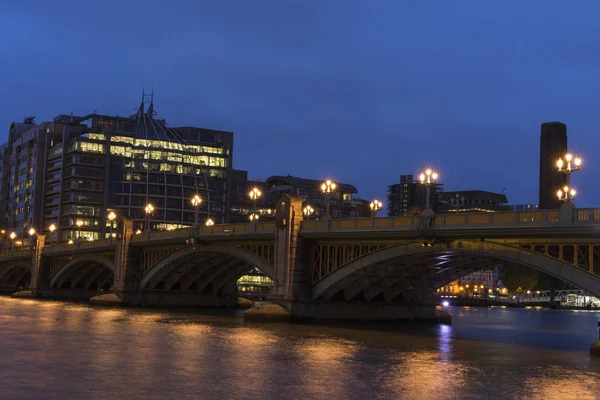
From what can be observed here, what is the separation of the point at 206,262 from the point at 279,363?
56.7 m

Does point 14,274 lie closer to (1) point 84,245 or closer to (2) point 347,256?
(1) point 84,245

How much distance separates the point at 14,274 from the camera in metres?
168

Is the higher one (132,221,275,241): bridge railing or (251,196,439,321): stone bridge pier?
(132,221,275,241): bridge railing

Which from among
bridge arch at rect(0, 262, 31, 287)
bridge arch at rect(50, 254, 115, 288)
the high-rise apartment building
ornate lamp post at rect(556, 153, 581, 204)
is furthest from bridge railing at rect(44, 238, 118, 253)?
ornate lamp post at rect(556, 153, 581, 204)

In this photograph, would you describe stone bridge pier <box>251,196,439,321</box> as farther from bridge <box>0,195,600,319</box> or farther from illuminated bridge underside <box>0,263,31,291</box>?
illuminated bridge underside <box>0,263,31,291</box>

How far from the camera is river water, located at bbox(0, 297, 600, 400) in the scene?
33062 millimetres

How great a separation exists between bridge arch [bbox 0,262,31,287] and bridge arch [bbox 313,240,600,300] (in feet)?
316

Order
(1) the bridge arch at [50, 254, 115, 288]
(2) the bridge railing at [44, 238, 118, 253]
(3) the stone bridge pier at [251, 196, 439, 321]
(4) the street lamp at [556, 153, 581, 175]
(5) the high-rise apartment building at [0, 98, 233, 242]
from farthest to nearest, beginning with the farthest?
(5) the high-rise apartment building at [0, 98, 233, 242] → (1) the bridge arch at [50, 254, 115, 288] → (2) the bridge railing at [44, 238, 118, 253] → (3) the stone bridge pier at [251, 196, 439, 321] → (4) the street lamp at [556, 153, 581, 175]

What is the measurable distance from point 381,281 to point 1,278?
115 meters

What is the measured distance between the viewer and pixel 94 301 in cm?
Answer: 10706

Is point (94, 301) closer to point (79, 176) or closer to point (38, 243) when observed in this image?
point (38, 243)

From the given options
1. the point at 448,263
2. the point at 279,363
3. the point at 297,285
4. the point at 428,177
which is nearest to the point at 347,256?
the point at 297,285

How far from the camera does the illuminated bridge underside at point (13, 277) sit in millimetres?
160750

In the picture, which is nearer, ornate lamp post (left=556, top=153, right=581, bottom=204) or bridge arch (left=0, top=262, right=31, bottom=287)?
ornate lamp post (left=556, top=153, right=581, bottom=204)
